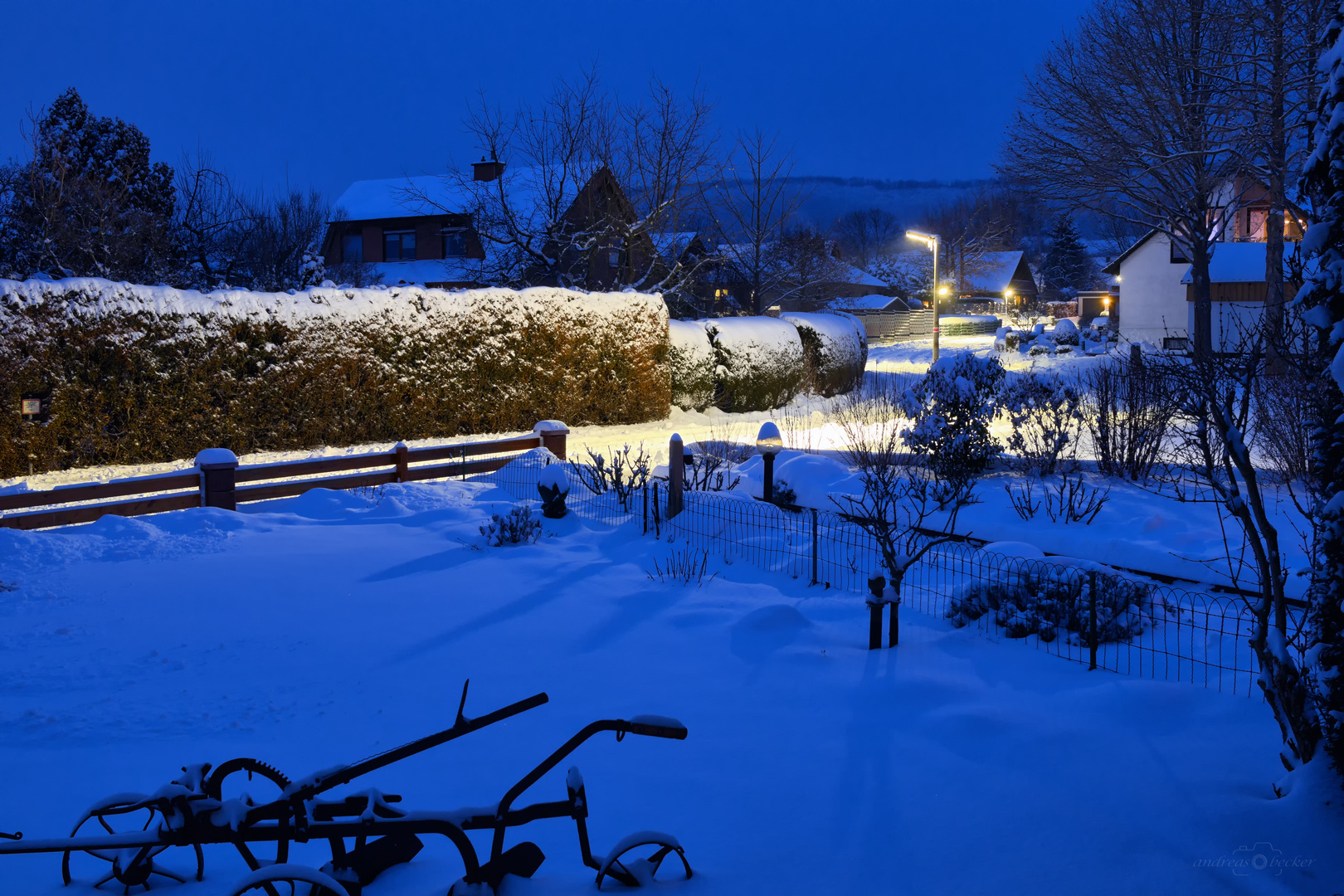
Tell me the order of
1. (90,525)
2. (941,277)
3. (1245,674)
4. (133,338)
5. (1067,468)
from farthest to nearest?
(941,277)
(133,338)
(1067,468)
(90,525)
(1245,674)

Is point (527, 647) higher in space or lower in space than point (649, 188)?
lower

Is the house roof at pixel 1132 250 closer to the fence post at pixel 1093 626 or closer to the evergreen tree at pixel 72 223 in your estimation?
the evergreen tree at pixel 72 223

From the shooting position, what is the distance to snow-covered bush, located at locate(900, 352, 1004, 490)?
Result: 1103 cm

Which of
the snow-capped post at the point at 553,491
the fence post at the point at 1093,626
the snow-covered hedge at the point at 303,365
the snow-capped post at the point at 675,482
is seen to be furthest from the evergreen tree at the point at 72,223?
the fence post at the point at 1093,626

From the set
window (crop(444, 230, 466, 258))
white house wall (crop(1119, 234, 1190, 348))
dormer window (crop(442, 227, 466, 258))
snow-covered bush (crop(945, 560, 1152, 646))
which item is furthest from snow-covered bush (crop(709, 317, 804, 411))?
white house wall (crop(1119, 234, 1190, 348))

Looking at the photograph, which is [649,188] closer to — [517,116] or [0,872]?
[517,116]

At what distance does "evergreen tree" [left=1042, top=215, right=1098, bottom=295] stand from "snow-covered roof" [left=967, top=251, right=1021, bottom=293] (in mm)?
3142

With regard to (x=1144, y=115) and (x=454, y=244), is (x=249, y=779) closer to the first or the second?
(x=1144, y=115)

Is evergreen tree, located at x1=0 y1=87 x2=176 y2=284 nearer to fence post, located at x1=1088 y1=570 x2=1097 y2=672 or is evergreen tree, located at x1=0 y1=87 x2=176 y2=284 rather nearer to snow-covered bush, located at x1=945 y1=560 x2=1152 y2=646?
snow-covered bush, located at x1=945 y1=560 x2=1152 y2=646

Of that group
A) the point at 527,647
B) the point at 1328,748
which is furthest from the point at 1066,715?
the point at 527,647

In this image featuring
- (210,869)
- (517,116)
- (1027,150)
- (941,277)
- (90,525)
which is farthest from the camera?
(941,277)

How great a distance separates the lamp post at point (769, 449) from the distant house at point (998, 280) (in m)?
71.3

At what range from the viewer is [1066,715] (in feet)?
15.3

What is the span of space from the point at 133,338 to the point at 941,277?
240 feet
